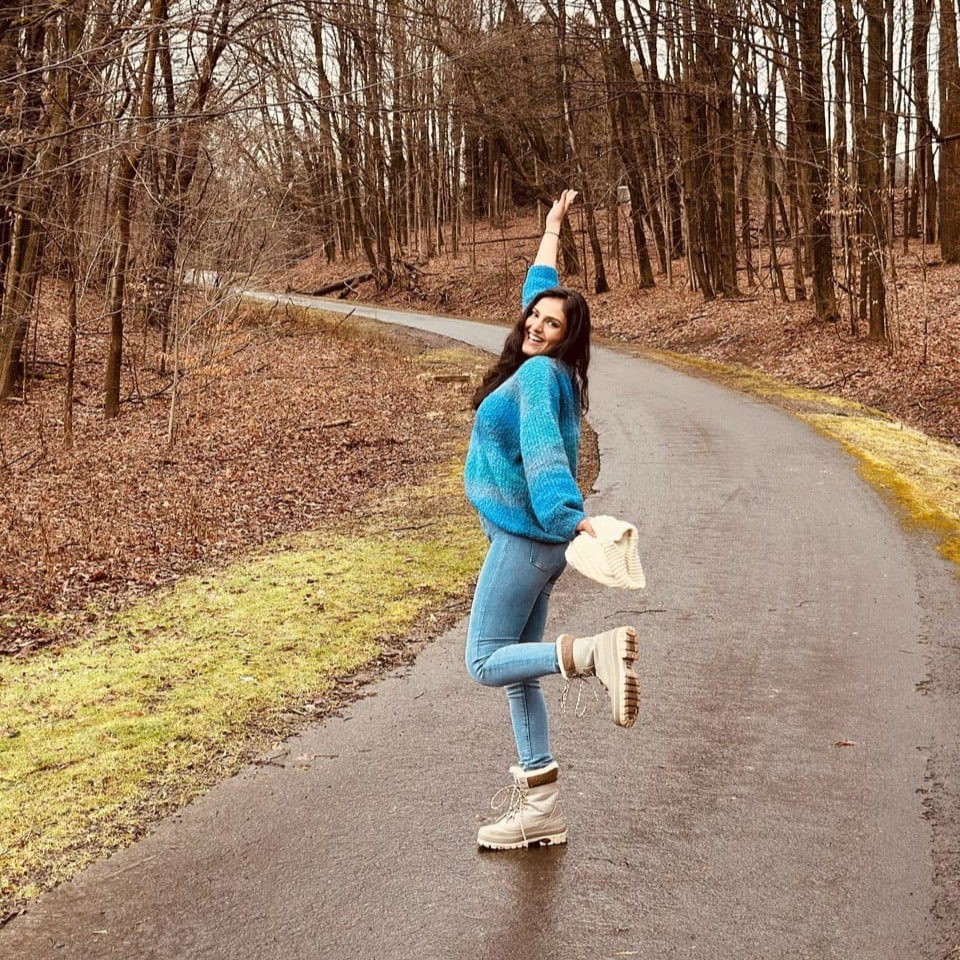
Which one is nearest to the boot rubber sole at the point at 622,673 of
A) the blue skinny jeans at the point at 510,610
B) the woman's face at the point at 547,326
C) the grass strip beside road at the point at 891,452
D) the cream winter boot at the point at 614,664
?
the cream winter boot at the point at 614,664

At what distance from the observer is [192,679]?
6469 millimetres

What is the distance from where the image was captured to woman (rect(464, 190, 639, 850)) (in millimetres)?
3693

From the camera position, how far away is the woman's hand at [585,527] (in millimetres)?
3562

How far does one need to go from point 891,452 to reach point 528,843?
11.4 meters

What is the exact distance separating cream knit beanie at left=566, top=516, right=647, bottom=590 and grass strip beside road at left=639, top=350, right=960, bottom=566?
6.31m

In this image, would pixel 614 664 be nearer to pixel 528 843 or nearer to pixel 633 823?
pixel 528 843

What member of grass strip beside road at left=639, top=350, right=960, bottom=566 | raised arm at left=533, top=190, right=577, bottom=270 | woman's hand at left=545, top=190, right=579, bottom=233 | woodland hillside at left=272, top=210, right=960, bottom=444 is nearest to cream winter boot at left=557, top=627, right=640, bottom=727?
raised arm at left=533, top=190, right=577, bottom=270

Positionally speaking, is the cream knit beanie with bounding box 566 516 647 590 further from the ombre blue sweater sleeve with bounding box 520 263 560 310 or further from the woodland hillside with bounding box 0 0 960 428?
the woodland hillside with bounding box 0 0 960 428

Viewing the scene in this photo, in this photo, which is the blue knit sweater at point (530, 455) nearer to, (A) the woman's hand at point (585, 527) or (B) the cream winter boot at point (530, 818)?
(A) the woman's hand at point (585, 527)

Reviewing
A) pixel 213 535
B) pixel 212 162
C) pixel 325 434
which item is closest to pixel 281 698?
pixel 213 535

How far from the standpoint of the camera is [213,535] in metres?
11.2

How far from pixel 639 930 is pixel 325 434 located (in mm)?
14622

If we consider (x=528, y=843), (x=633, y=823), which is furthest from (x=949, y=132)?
(x=528, y=843)

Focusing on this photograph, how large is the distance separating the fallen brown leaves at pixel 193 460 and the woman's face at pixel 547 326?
5.21 metres
